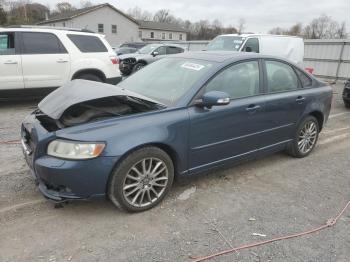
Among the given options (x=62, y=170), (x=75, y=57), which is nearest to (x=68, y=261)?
(x=62, y=170)

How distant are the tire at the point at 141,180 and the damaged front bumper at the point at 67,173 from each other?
120mm

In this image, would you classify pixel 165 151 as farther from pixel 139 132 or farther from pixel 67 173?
pixel 67 173

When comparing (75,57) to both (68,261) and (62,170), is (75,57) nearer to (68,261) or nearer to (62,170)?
(62,170)

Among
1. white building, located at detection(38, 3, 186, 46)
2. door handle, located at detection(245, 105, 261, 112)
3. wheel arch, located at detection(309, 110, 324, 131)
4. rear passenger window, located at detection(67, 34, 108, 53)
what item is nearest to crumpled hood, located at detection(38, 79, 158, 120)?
door handle, located at detection(245, 105, 261, 112)

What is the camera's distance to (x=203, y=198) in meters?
3.84

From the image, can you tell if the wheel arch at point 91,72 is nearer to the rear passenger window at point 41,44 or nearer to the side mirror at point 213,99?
the rear passenger window at point 41,44

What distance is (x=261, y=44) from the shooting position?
11.5 m

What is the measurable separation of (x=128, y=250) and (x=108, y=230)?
13.8 inches

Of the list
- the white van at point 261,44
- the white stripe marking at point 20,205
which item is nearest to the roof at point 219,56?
the white stripe marking at point 20,205

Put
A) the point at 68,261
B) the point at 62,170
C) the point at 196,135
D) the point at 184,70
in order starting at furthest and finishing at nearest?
the point at 184,70 → the point at 196,135 → the point at 62,170 → the point at 68,261

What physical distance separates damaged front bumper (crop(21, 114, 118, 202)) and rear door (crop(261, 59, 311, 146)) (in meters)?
2.27

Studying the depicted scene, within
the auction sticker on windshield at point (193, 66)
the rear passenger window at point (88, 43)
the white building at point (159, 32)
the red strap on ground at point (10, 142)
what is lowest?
the red strap on ground at point (10, 142)

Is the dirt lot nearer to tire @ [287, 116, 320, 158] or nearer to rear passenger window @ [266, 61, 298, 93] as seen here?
tire @ [287, 116, 320, 158]

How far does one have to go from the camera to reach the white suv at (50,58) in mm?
7418
